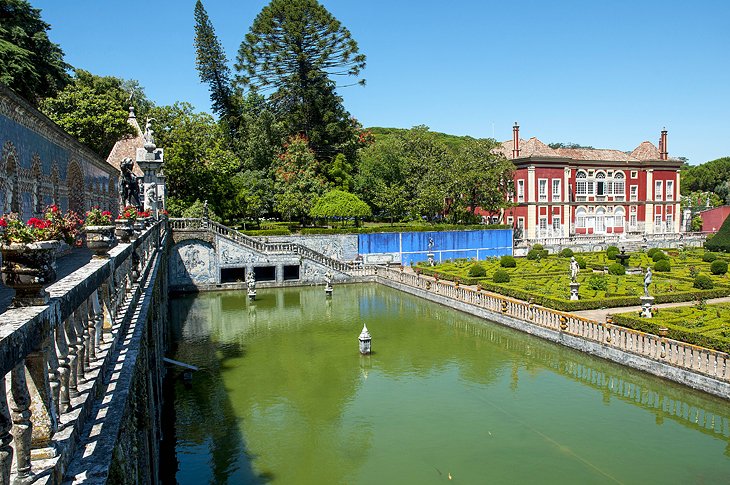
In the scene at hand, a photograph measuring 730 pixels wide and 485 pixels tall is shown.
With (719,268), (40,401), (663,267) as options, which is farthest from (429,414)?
(719,268)

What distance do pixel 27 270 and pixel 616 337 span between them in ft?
66.5

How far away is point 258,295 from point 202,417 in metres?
20.1

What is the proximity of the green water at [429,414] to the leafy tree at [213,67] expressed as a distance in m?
44.2

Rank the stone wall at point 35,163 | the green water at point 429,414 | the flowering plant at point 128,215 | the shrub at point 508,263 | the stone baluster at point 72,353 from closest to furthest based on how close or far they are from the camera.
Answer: the stone baluster at point 72,353, the stone wall at point 35,163, the green water at point 429,414, the flowering plant at point 128,215, the shrub at point 508,263

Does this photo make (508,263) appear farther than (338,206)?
No

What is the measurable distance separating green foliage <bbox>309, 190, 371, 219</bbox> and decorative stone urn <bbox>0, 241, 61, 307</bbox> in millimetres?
41360

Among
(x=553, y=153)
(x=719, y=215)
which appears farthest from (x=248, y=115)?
(x=719, y=215)

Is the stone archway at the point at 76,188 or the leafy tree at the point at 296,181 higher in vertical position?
the leafy tree at the point at 296,181

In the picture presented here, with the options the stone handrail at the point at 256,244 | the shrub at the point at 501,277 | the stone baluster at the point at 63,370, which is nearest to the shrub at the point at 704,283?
the shrub at the point at 501,277

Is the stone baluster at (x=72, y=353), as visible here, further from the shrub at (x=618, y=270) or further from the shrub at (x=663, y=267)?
the shrub at (x=663, y=267)

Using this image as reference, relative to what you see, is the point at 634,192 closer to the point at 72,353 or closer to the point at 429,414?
the point at 429,414

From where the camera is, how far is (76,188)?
66.8 ft

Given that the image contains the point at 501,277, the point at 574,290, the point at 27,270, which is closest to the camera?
the point at 27,270

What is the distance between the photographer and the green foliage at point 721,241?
154ft
